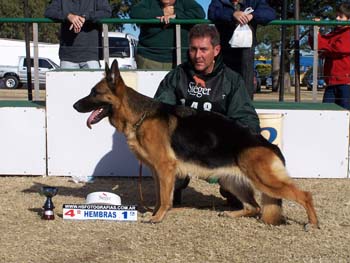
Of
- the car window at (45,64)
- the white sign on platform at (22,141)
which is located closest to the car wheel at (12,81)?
the car window at (45,64)

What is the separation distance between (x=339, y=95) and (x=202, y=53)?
3.55 meters

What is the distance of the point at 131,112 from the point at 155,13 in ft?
9.22

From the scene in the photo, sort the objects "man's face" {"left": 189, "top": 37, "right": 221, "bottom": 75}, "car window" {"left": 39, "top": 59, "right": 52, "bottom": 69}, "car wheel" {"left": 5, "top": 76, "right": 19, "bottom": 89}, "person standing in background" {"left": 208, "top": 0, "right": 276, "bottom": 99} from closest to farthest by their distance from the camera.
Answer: "man's face" {"left": 189, "top": 37, "right": 221, "bottom": 75}
"person standing in background" {"left": 208, "top": 0, "right": 276, "bottom": 99}
"car window" {"left": 39, "top": 59, "right": 52, "bottom": 69}
"car wheel" {"left": 5, "top": 76, "right": 19, "bottom": 89}

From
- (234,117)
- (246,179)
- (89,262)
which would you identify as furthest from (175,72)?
(89,262)

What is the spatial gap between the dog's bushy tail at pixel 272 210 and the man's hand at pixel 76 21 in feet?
Answer: 11.6

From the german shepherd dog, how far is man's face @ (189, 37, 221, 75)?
18.3 inches

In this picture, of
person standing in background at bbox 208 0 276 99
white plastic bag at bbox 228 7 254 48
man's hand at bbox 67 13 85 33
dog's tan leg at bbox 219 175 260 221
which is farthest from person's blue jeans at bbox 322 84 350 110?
man's hand at bbox 67 13 85 33

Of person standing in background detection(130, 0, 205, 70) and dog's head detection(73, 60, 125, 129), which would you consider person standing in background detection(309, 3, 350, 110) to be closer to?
person standing in background detection(130, 0, 205, 70)

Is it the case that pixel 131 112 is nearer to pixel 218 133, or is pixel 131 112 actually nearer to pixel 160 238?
pixel 218 133

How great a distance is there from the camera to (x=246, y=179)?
4.97 metres

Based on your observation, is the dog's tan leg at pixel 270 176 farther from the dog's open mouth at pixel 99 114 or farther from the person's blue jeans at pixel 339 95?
the person's blue jeans at pixel 339 95

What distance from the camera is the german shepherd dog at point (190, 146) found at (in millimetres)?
4895

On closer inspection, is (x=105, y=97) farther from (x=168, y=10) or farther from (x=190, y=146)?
(x=168, y=10)

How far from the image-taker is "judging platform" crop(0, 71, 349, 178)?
7.18m
